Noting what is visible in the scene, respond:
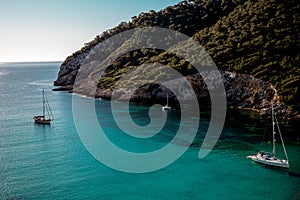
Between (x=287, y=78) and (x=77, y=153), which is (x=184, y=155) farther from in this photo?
(x=287, y=78)

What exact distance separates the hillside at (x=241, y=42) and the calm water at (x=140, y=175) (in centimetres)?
2347

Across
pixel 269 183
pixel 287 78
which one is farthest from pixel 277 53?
pixel 269 183

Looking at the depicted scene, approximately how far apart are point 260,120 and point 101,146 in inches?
1500

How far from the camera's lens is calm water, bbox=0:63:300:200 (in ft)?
120

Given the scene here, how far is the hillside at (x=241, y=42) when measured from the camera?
83.8 meters

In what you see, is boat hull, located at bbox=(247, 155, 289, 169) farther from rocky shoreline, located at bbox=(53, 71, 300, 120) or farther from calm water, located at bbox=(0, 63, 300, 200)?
rocky shoreline, located at bbox=(53, 71, 300, 120)

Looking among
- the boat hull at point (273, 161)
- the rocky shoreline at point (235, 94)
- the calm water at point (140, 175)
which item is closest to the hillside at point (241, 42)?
the rocky shoreline at point (235, 94)

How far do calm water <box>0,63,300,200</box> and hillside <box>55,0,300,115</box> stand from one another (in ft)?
77.0

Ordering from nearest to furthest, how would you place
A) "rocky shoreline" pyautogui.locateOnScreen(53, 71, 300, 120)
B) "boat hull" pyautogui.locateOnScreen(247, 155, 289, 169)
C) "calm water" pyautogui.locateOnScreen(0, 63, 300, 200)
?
1. "calm water" pyautogui.locateOnScreen(0, 63, 300, 200)
2. "boat hull" pyautogui.locateOnScreen(247, 155, 289, 169)
3. "rocky shoreline" pyautogui.locateOnScreen(53, 71, 300, 120)

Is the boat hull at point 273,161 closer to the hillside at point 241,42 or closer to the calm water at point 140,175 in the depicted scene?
the calm water at point 140,175

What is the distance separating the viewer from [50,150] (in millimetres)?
52656

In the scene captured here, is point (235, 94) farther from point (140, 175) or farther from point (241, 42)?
point (140, 175)

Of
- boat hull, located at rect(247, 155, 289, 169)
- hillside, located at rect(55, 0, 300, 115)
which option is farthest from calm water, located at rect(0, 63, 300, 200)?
hillside, located at rect(55, 0, 300, 115)

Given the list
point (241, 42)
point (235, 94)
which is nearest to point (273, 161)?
point (235, 94)
